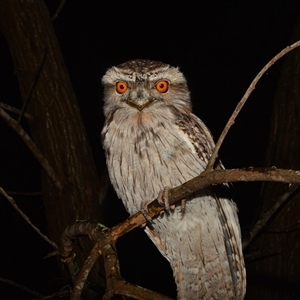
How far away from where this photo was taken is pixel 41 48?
8.62 feet

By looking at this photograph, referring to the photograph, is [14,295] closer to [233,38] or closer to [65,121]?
[65,121]

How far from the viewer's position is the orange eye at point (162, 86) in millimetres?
2015

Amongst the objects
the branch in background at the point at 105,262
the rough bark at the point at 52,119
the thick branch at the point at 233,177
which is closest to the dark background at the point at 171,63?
the rough bark at the point at 52,119

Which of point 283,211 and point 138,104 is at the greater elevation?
point 138,104

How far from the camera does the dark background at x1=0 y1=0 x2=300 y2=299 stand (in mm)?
4082

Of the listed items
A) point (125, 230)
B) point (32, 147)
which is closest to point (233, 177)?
point (125, 230)

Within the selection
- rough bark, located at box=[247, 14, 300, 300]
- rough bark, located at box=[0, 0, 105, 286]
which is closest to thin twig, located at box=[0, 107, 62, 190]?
rough bark, located at box=[0, 0, 105, 286]

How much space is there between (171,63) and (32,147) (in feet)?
6.34

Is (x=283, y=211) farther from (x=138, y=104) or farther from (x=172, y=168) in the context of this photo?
(x=138, y=104)

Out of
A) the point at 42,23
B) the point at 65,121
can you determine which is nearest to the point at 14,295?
the point at 65,121

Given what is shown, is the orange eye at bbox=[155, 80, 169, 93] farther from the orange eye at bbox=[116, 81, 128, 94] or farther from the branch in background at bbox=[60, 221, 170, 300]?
the branch in background at bbox=[60, 221, 170, 300]

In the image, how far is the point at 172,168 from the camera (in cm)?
190

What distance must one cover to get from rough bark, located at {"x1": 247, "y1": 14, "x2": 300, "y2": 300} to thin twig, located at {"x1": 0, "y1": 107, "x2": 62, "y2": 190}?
3.48 ft

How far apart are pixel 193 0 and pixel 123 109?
2766 mm
